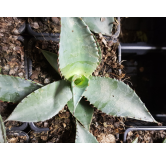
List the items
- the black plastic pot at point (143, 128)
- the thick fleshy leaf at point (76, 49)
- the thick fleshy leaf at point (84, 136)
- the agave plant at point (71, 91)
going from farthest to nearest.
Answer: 1. the black plastic pot at point (143, 128)
2. the thick fleshy leaf at point (84, 136)
3. the agave plant at point (71, 91)
4. the thick fleshy leaf at point (76, 49)

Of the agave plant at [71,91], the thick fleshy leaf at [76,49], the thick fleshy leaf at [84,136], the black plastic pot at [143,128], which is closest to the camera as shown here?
the thick fleshy leaf at [76,49]

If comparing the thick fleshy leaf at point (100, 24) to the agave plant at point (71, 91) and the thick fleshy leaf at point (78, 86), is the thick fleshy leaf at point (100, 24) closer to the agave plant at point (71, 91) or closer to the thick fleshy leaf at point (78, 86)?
the agave plant at point (71, 91)

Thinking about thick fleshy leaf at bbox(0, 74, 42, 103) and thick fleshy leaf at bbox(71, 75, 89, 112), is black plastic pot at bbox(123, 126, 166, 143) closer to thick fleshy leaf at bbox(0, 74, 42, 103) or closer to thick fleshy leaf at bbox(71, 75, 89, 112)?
thick fleshy leaf at bbox(71, 75, 89, 112)

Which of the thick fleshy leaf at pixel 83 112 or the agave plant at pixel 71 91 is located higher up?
the agave plant at pixel 71 91

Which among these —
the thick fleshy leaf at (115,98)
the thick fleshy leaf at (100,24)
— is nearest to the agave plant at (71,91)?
the thick fleshy leaf at (115,98)

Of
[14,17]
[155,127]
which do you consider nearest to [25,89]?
[14,17]
